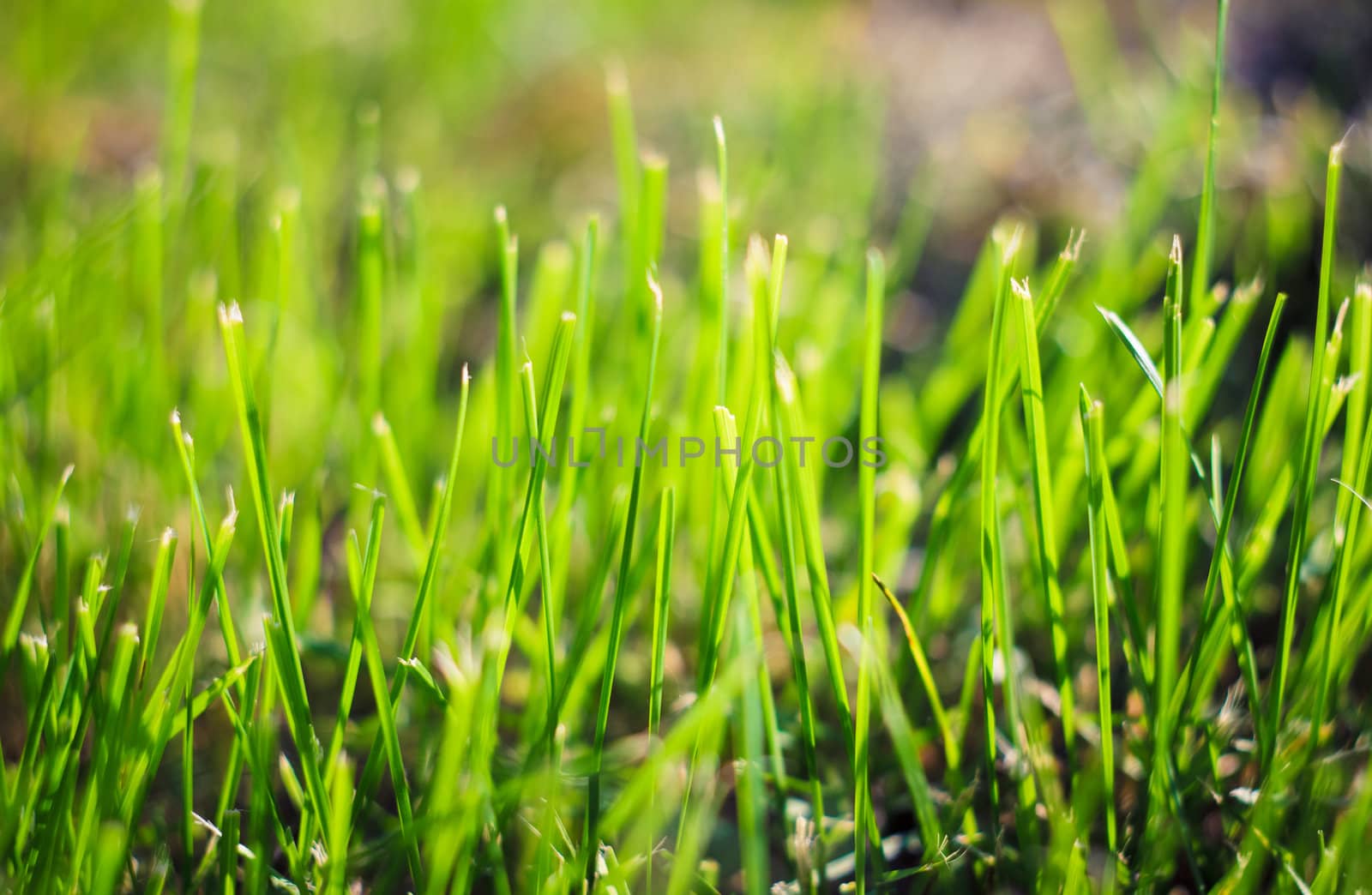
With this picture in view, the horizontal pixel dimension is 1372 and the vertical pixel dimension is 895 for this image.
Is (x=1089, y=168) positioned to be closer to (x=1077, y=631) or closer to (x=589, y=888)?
(x=1077, y=631)

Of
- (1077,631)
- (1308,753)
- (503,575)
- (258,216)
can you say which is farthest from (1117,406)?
(258,216)

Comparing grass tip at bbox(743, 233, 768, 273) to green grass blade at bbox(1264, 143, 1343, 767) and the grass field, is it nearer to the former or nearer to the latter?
the grass field

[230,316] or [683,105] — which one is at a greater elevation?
[683,105]

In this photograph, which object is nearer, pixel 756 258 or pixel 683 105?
pixel 756 258

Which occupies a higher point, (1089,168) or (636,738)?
(1089,168)

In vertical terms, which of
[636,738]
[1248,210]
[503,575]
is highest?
[1248,210]

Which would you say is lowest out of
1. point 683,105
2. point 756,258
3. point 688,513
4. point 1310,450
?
point 688,513

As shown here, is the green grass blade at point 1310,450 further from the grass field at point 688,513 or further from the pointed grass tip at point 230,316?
the pointed grass tip at point 230,316

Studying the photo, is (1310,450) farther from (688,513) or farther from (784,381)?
(688,513)

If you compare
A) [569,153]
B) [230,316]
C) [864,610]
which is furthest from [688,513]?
[569,153]
